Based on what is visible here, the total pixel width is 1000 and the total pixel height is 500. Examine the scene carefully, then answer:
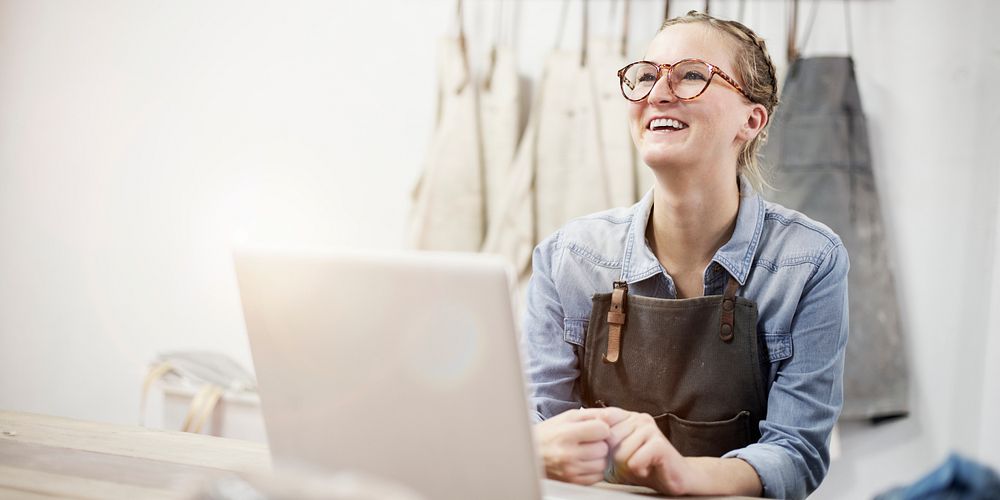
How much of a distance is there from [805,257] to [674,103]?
0.94ft

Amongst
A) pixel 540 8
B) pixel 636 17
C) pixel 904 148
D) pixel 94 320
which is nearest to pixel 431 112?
pixel 540 8

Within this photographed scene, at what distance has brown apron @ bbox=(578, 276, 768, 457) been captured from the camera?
133 centimetres

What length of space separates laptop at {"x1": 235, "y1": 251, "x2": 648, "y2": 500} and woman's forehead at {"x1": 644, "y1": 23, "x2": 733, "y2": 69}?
746 mm

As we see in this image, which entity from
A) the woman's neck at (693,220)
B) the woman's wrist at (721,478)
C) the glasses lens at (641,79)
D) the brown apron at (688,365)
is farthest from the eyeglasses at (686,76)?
the woman's wrist at (721,478)

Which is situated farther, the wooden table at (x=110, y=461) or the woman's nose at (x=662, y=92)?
the woman's nose at (x=662, y=92)

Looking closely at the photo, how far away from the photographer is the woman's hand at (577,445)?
100cm

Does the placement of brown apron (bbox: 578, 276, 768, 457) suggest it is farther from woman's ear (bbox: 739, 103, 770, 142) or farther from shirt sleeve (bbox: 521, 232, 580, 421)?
woman's ear (bbox: 739, 103, 770, 142)

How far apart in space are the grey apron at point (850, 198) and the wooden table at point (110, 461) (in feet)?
3.76

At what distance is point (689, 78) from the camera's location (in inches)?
55.3

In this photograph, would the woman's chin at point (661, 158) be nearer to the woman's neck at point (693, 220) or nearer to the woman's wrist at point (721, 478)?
the woman's neck at point (693, 220)

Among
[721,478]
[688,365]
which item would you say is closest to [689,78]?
[688,365]

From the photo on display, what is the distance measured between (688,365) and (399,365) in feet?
2.07

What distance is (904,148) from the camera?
6.88 feet

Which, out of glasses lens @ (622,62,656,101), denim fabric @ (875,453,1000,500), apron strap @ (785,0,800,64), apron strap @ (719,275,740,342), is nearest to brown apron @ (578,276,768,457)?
apron strap @ (719,275,740,342)
